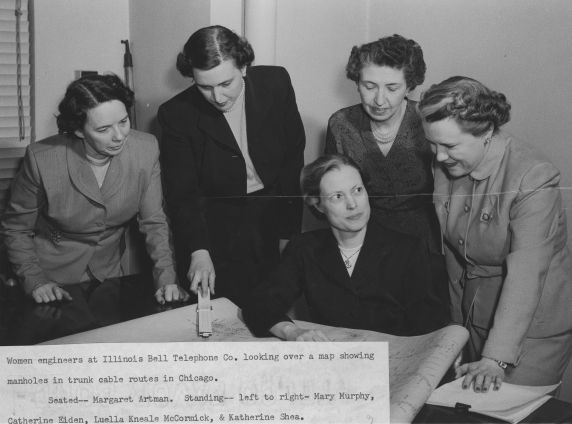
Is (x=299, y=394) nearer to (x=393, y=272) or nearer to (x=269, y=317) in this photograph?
(x=269, y=317)

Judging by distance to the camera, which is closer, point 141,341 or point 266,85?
point 141,341

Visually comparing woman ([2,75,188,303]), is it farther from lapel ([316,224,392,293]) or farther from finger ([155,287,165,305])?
lapel ([316,224,392,293])

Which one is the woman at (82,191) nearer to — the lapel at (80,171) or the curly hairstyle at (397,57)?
the lapel at (80,171)

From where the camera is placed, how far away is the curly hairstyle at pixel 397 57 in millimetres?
1020

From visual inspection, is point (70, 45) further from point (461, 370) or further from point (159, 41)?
point (461, 370)

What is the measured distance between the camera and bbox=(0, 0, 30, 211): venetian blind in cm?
116

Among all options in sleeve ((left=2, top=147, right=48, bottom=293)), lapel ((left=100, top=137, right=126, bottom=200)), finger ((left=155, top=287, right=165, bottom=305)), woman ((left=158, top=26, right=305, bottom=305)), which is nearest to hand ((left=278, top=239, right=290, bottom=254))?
woman ((left=158, top=26, right=305, bottom=305))

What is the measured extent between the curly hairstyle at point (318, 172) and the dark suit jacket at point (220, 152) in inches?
3.5

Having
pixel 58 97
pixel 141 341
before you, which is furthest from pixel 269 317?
pixel 58 97

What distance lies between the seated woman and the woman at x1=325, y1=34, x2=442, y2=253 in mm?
31

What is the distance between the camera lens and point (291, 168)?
1081mm

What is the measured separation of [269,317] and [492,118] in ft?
1.40

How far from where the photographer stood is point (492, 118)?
36.1 inches

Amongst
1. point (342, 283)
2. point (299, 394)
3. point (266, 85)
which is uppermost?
point (266, 85)
